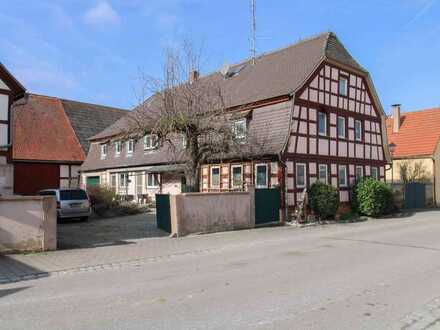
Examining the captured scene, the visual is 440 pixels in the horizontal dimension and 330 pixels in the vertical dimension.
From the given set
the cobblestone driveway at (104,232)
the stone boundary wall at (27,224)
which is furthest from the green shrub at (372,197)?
the stone boundary wall at (27,224)

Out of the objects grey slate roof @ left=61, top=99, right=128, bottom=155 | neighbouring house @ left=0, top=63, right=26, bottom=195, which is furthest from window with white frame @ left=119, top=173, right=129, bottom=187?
neighbouring house @ left=0, top=63, right=26, bottom=195

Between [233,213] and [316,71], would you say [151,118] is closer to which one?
[233,213]

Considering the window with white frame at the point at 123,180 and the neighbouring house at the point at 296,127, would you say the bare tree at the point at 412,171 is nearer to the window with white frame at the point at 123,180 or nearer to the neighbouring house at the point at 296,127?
the neighbouring house at the point at 296,127

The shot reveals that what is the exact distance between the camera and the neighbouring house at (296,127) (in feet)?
66.2

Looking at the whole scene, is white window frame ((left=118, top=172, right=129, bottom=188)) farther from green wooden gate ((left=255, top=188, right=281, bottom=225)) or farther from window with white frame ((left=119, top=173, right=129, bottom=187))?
green wooden gate ((left=255, top=188, right=281, bottom=225))

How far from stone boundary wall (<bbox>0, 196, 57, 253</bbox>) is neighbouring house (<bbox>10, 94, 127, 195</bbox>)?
1902 cm

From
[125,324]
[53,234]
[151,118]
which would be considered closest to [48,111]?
[151,118]

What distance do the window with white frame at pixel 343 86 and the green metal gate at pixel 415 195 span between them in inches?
362

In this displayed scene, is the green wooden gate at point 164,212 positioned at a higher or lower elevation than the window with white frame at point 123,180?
lower

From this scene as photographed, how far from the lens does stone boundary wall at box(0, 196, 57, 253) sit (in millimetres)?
11148

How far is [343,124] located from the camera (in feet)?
78.2

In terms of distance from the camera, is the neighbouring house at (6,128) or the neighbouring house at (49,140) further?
the neighbouring house at (49,140)

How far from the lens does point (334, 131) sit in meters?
23.0

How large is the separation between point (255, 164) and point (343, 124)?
6219 mm
